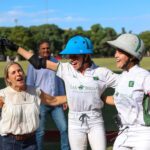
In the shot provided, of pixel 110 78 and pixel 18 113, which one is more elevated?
pixel 110 78

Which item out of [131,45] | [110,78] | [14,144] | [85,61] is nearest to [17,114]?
[14,144]

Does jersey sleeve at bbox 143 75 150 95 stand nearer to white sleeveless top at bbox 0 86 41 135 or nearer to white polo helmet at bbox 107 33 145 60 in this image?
white polo helmet at bbox 107 33 145 60

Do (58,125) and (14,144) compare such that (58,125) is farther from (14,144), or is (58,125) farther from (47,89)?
(14,144)

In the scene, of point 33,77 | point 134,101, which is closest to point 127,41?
point 134,101

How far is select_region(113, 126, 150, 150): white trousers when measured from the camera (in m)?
4.47

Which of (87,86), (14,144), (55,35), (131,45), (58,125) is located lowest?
(58,125)

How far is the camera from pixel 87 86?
5496mm

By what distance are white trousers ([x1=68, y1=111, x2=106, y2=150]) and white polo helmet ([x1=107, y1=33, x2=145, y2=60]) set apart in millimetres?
1061

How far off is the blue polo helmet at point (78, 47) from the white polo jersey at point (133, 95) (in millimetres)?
999

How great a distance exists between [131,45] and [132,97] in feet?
1.63

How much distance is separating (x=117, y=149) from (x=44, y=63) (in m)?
1.53

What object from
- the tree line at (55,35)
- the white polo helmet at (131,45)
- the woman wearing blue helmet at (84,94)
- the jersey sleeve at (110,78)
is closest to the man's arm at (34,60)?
the woman wearing blue helmet at (84,94)

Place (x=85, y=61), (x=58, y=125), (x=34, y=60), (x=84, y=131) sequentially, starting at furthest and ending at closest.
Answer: (x=58, y=125) → (x=34, y=60) → (x=85, y=61) → (x=84, y=131)

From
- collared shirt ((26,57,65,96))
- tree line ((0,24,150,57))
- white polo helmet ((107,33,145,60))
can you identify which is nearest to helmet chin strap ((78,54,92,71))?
white polo helmet ((107,33,145,60))
